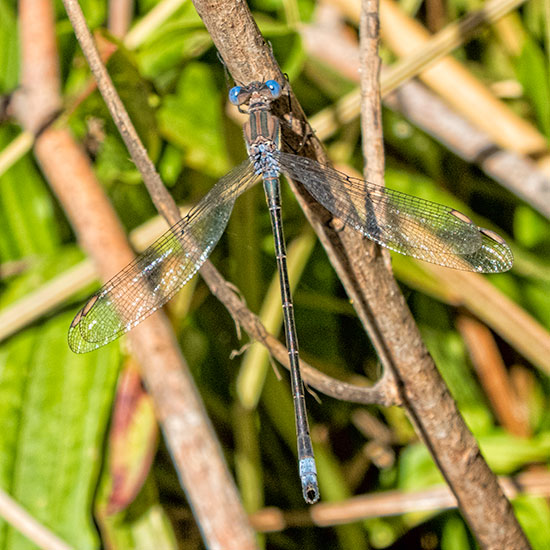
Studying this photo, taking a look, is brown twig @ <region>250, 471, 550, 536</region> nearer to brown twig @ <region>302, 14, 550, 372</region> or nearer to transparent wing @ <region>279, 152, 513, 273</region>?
brown twig @ <region>302, 14, 550, 372</region>

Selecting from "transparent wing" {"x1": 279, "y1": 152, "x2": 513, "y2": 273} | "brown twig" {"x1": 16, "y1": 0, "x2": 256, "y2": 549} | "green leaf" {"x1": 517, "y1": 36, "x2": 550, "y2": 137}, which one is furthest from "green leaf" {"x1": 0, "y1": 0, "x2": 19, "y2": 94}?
"green leaf" {"x1": 517, "y1": 36, "x2": 550, "y2": 137}

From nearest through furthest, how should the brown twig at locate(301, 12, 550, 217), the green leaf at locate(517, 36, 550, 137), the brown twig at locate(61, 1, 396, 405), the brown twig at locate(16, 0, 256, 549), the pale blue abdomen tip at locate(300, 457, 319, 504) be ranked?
the brown twig at locate(61, 1, 396, 405) < the pale blue abdomen tip at locate(300, 457, 319, 504) < the brown twig at locate(16, 0, 256, 549) < the brown twig at locate(301, 12, 550, 217) < the green leaf at locate(517, 36, 550, 137)

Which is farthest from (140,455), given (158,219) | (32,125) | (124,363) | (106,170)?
(32,125)

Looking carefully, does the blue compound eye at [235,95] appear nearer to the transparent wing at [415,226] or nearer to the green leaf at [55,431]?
the transparent wing at [415,226]

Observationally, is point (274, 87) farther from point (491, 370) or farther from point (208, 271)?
point (491, 370)

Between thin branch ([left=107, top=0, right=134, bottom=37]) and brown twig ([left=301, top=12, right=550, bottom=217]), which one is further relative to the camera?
thin branch ([left=107, top=0, right=134, bottom=37])

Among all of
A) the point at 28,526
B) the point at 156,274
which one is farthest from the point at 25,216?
the point at 28,526

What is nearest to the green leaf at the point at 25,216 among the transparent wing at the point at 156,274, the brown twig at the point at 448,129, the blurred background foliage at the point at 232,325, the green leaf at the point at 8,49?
the blurred background foliage at the point at 232,325

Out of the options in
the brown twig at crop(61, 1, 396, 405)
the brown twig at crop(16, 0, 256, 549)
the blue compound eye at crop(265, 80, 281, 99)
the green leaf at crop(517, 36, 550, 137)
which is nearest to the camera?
the blue compound eye at crop(265, 80, 281, 99)
